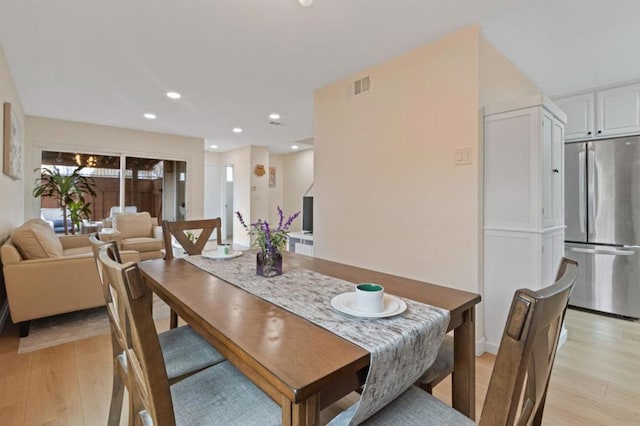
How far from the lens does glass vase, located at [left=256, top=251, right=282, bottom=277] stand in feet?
4.89

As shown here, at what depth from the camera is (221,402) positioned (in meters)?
0.98

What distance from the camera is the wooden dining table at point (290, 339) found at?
688mm

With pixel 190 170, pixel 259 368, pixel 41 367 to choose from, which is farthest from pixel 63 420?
pixel 190 170

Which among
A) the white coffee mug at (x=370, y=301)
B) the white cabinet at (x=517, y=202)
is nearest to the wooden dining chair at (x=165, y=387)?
the white coffee mug at (x=370, y=301)

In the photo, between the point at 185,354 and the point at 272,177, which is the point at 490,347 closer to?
Result: the point at 185,354

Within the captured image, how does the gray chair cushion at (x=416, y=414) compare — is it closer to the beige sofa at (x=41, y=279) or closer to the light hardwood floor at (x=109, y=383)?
the light hardwood floor at (x=109, y=383)

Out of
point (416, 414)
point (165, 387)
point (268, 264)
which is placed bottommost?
point (416, 414)

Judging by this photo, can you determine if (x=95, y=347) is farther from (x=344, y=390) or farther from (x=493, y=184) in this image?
(x=493, y=184)

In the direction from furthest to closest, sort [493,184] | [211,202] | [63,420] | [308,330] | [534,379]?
1. [211,202]
2. [493,184]
3. [63,420]
4. [308,330]
5. [534,379]

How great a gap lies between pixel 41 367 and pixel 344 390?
2355 mm

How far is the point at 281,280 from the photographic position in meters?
1.42

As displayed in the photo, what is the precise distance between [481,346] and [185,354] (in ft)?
6.72

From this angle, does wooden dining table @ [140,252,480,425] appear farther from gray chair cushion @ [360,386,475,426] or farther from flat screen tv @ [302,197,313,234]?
flat screen tv @ [302,197,313,234]

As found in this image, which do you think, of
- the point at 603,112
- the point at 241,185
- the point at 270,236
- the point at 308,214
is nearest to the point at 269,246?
the point at 270,236
